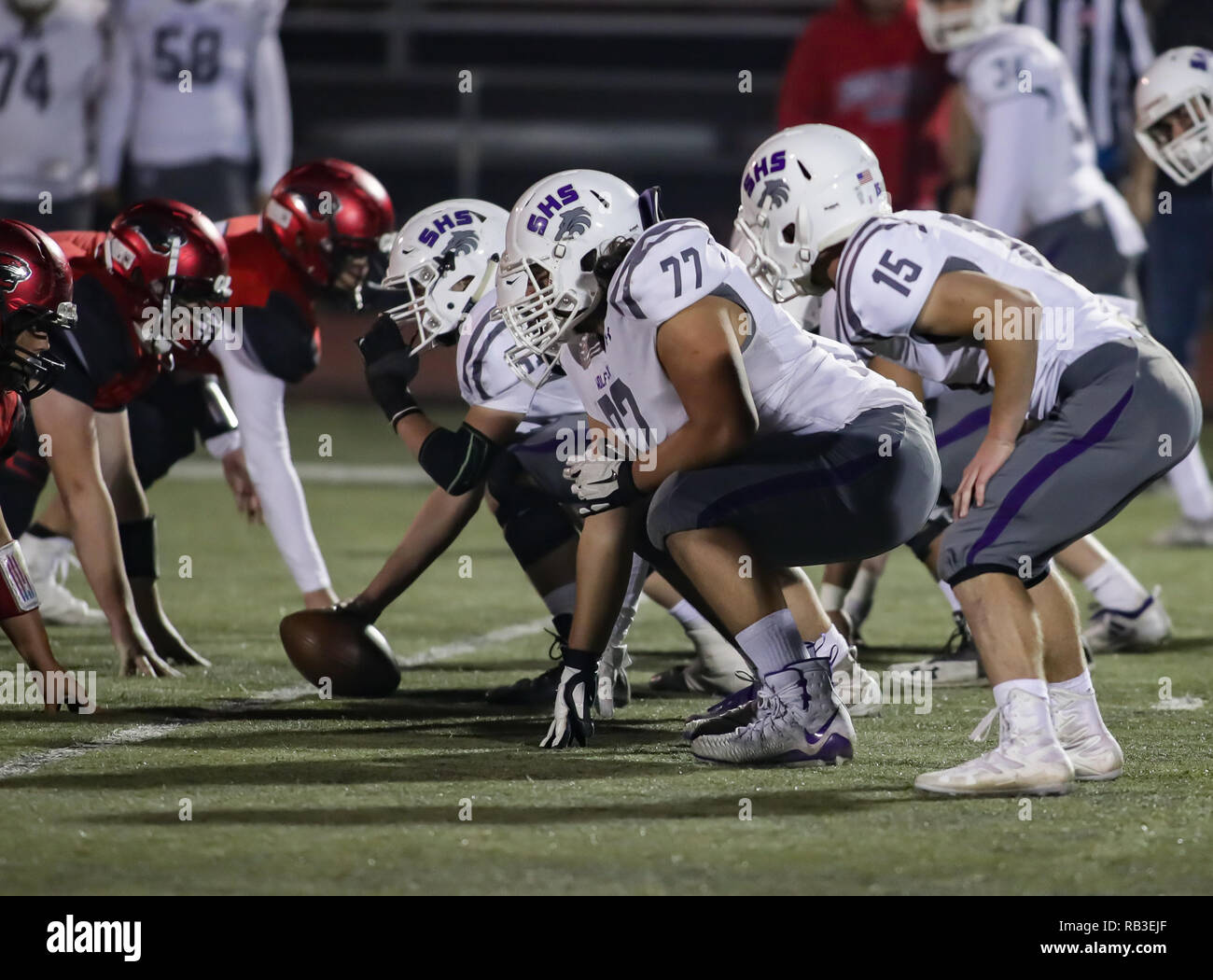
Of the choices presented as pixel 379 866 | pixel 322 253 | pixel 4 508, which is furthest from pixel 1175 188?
pixel 379 866

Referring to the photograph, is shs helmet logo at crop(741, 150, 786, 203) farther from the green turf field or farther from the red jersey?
the red jersey

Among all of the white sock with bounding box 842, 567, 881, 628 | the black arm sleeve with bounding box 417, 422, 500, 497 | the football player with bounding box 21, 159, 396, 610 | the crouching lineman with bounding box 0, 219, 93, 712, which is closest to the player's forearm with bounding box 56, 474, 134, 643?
the crouching lineman with bounding box 0, 219, 93, 712

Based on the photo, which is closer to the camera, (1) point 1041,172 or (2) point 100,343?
(2) point 100,343

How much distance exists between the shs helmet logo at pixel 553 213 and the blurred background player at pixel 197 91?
465 cm

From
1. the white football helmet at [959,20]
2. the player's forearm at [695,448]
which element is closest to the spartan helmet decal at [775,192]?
the player's forearm at [695,448]

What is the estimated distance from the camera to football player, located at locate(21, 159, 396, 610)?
529 cm

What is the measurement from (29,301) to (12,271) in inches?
3.3

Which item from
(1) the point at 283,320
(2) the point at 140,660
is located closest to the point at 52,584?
(2) the point at 140,660

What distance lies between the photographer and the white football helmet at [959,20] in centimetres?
691

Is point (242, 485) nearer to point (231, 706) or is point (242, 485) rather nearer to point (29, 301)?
point (231, 706)

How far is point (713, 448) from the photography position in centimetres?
382

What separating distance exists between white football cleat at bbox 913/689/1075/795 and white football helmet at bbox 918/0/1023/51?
3.88 meters

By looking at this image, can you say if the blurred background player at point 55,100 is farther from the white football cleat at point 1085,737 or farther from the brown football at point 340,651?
the white football cleat at point 1085,737

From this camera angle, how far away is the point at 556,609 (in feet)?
16.2
